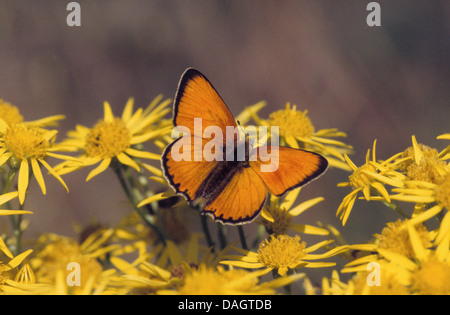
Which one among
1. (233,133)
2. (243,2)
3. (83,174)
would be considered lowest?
(233,133)

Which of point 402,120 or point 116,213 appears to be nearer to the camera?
point 402,120

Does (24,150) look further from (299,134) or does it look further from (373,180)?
(373,180)

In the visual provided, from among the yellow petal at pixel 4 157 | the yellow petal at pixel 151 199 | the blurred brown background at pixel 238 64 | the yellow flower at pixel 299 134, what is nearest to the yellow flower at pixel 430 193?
the yellow flower at pixel 299 134

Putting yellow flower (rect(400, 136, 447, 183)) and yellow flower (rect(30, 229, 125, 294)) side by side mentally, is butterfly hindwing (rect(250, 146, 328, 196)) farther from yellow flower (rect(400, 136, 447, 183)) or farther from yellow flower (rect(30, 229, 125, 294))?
yellow flower (rect(30, 229, 125, 294))

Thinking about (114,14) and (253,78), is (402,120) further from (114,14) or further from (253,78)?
(114,14)

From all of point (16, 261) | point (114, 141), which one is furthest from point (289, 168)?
point (16, 261)

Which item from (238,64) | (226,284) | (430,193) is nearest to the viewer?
(226,284)
